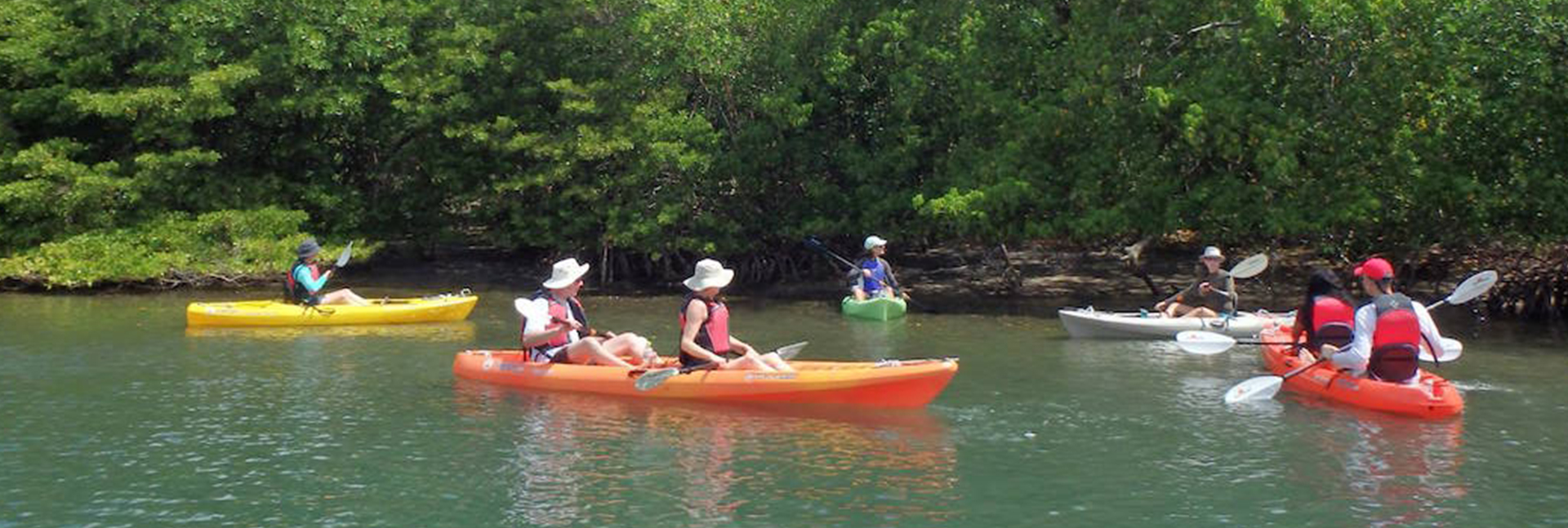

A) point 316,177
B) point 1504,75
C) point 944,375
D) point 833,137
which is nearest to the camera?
point 944,375

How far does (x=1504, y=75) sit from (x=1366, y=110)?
145 cm

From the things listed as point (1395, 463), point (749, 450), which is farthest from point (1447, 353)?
point (749, 450)

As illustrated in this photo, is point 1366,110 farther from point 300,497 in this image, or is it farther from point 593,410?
point 300,497

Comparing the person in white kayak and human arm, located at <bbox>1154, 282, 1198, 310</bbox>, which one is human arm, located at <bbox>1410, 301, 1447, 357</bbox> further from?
human arm, located at <bbox>1154, 282, 1198, 310</bbox>

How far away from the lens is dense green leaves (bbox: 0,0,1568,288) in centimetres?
1755

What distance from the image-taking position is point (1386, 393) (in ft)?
38.2

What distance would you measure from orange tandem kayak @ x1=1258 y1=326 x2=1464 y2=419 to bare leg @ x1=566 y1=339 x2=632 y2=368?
550 cm

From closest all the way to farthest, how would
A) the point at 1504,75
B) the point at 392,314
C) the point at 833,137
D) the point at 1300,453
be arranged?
the point at 1300,453 < the point at 1504,75 < the point at 392,314 < the point at 833,137

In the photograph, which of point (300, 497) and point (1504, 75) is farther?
point (1504, 75)

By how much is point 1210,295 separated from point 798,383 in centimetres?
692

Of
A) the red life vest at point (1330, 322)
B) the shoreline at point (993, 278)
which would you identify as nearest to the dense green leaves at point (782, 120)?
the shoreline at point (993, 278)

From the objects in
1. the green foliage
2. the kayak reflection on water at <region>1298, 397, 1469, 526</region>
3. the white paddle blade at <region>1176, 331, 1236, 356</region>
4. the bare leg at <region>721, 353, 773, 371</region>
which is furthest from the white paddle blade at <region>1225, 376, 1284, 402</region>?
the green foliage

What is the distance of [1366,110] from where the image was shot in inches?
695

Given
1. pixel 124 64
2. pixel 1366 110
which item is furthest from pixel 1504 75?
pixel 124 64
